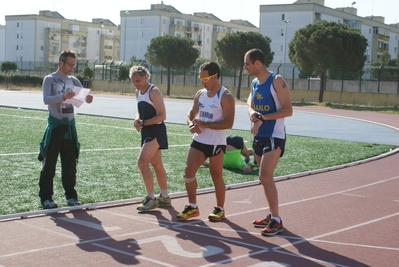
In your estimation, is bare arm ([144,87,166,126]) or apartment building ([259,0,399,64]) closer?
bare arm ([144,87,166,126])

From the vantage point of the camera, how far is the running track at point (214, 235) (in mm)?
6445

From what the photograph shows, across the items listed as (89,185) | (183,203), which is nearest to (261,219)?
(183,203)

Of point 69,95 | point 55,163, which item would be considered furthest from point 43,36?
point 69,95

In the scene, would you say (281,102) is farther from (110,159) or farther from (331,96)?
(331,96)

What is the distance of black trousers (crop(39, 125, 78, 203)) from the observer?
8.85 m

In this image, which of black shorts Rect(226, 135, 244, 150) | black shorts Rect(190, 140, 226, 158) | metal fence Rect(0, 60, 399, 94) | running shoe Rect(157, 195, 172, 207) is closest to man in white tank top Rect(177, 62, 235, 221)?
black shorts Rect(190, 140, 226, 158)

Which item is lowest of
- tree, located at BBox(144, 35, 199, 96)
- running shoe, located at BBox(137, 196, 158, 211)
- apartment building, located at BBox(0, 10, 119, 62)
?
running shoe, located at BBox(137, 196, 158, 211)

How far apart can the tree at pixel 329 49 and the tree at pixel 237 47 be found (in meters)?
7.06

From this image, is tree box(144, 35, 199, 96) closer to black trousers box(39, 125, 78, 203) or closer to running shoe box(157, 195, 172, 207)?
black trousers box(39, 125, 78, 203)

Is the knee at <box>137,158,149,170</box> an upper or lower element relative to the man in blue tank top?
lower

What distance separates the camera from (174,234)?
7473mm

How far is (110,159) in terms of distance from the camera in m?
14.0

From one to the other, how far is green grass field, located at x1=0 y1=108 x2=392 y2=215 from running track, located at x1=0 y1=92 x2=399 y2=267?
1.01 m

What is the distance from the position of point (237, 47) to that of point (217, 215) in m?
49.8
